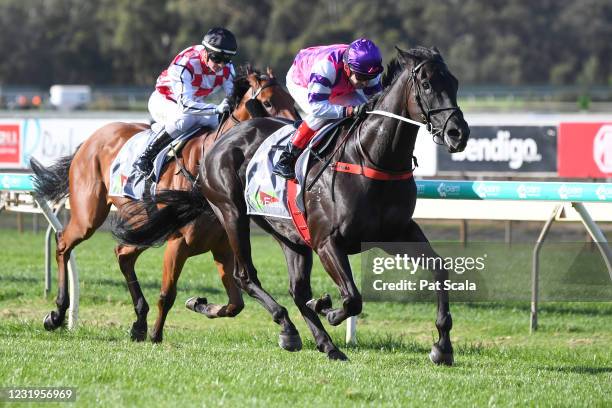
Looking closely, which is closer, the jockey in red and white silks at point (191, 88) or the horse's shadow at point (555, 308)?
the jockey in red and white silks at point (191, 88)

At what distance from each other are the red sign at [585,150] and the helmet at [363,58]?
281 inches

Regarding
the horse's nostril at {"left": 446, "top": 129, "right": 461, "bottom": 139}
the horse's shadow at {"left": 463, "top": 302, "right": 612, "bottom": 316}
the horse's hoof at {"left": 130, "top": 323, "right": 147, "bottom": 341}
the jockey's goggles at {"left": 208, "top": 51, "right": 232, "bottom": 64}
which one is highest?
the jockey's goggles at {"left": 208, "top": 51, "right": 232, "bottom": 64}

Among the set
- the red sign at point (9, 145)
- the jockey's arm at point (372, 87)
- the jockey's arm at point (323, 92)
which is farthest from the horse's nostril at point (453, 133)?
the red sign at point (9, 145)

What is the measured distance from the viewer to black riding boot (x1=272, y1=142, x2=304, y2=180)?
6.14 m

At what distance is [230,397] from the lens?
456 cm

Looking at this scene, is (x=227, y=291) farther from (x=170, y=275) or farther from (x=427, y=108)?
(x=427, y=108)

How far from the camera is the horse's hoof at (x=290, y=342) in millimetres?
6273

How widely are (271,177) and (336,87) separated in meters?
0.64

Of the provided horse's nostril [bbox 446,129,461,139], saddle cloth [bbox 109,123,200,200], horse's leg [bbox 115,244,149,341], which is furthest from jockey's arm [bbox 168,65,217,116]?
horse's nostril [bbox 446,129,461,139]

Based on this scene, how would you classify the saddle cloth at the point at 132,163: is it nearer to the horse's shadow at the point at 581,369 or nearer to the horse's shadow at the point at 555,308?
the horse's shadow at the point at 581,369

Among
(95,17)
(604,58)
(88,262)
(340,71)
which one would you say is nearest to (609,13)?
(604,58)

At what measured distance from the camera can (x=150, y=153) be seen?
7449 millimetres

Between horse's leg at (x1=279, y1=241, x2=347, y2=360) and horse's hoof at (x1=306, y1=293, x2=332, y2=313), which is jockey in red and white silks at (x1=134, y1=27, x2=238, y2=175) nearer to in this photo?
horse's leg at (x1=279, y1=241, x2=347, y2=360)

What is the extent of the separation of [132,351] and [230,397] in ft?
5.28
